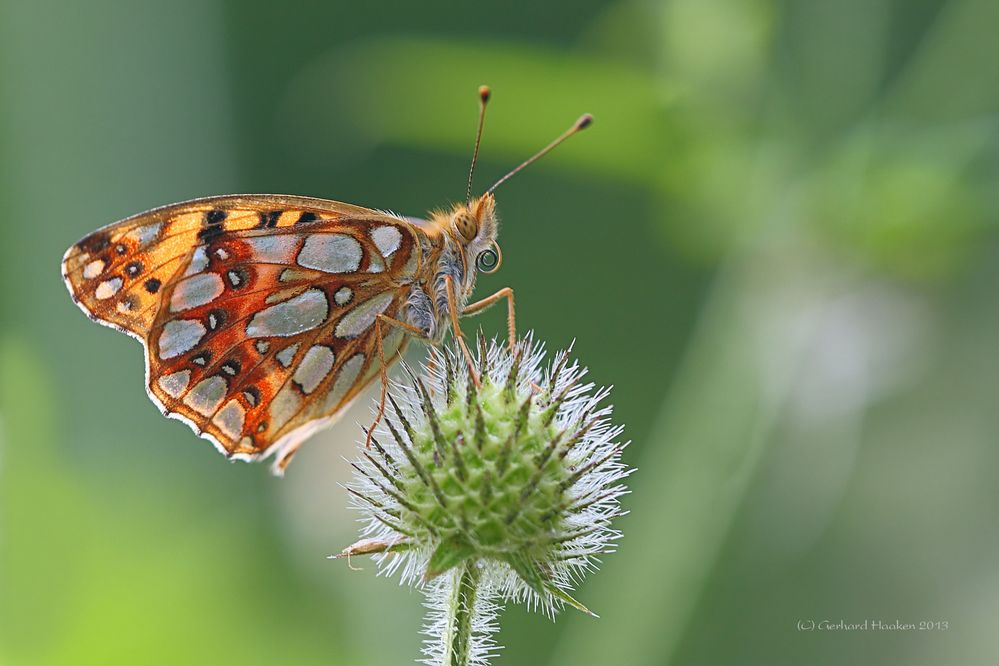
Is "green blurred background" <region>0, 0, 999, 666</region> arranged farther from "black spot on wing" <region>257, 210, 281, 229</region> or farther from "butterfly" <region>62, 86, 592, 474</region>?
"black spot on wing" <region>257, 210, 281, 229</region>

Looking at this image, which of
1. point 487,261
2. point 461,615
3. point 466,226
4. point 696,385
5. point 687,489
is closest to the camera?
point 461,615

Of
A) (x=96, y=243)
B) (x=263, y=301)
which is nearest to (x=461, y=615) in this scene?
(x=263, y=301)

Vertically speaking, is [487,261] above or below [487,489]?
above

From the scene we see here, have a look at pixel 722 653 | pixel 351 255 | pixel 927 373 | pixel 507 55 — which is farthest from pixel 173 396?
pixel 927 373

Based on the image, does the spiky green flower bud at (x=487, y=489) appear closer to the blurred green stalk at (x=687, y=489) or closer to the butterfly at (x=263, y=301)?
the butterfly at (x=263, y=301)

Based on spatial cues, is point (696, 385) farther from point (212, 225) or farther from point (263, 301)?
point (212, 225)

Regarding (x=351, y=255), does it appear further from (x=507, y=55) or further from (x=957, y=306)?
(x=957, y=306)
